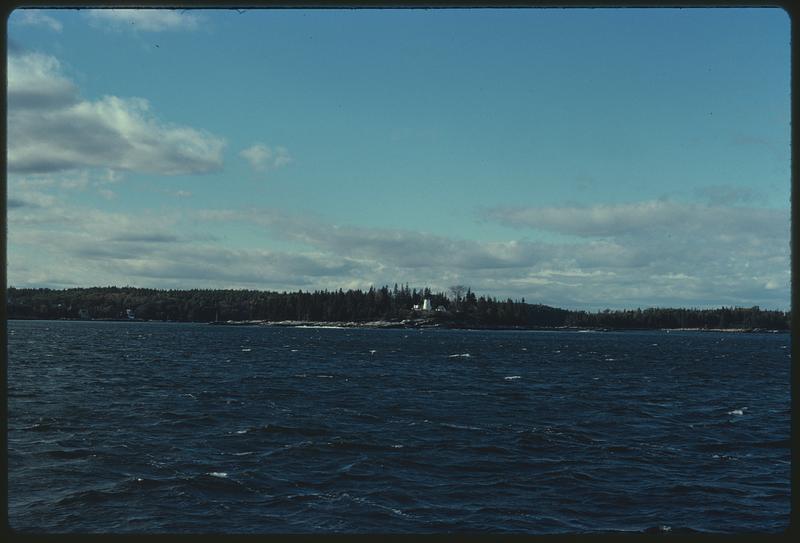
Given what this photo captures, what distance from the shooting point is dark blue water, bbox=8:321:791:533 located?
18.1 meters

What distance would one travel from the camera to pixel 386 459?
2497 centimetres

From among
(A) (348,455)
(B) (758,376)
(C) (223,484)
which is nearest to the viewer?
(C) (223,484)

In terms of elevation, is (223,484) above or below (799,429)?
below

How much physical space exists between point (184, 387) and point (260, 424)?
58.0 ft

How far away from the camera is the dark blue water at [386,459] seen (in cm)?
1811

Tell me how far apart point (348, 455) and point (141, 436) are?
914 centimetres

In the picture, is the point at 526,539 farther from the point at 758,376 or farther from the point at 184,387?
the point at 758,376

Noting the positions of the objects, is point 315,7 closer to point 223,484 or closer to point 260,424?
point 223,484

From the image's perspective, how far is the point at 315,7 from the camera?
5719 millimetres

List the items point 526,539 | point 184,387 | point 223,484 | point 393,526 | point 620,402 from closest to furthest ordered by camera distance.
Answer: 1. point 526,539
2. point 393,526
3. point 223,484
4. point 620,402
5. point 184,387

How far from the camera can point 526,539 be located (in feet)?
18.3

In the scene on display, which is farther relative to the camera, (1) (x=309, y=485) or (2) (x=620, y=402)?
(2) (x=620, y=402)

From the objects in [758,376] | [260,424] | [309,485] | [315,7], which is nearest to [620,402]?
[260,424]

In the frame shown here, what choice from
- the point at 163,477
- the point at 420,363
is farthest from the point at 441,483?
the point at 420,363
